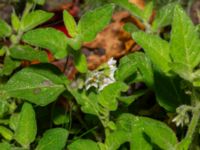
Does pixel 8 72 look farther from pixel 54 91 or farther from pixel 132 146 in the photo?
pixel 132 146

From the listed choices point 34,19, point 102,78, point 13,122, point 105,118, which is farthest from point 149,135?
point 34,19

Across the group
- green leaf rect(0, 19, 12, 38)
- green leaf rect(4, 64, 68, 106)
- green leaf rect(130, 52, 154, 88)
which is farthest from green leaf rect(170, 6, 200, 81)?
green leaf rect(0, 19, 12, 38)

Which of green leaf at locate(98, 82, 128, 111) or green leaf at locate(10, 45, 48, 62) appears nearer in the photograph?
green leaf at locate(98, 82, 128, 111)

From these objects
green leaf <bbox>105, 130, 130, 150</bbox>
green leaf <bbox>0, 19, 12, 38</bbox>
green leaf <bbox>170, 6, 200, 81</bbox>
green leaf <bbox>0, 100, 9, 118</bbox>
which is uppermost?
green leaf <bbox>170, 6, 200, 81</bbox>

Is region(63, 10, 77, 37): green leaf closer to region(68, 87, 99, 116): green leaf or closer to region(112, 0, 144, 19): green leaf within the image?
region(68, 87, 99, 116): green leaf

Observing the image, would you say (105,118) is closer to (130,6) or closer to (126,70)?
(126,70)

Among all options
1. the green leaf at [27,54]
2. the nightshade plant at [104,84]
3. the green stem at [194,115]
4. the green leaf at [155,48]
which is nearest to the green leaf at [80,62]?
the nightshade plant at [104,84]
